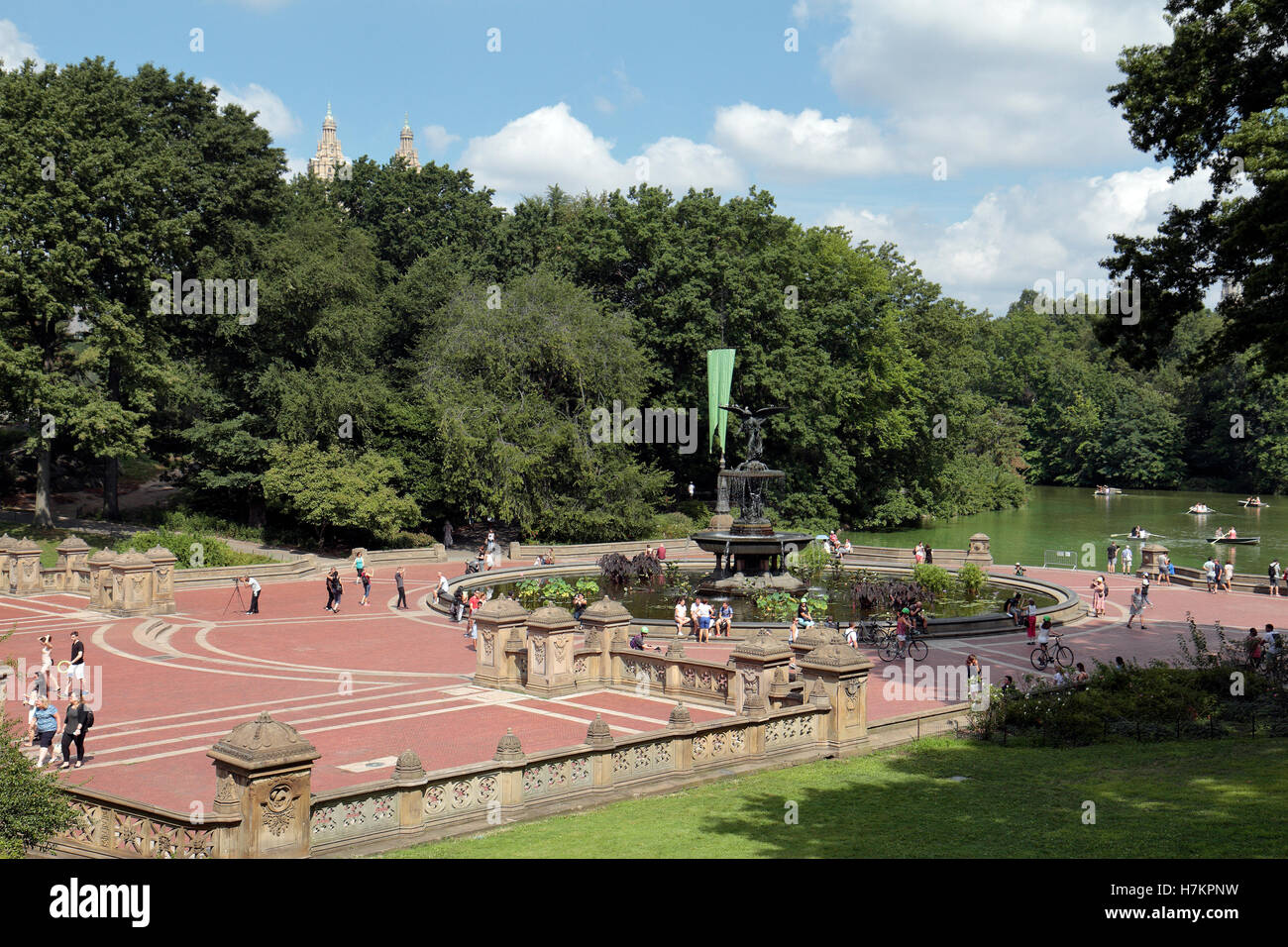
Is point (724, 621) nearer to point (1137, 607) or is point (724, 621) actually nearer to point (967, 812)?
point (1137, 607)

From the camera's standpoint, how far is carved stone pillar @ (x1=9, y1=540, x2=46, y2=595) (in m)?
35.8

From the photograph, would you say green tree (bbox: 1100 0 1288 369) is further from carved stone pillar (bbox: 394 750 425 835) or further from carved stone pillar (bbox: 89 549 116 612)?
carved stone pillar (bbox: 89 549 116 612)

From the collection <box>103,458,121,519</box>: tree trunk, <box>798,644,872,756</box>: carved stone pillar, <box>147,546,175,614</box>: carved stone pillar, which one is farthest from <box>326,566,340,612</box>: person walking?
<box>103,458,121,519</box>: tree trunk

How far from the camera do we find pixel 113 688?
901 inches

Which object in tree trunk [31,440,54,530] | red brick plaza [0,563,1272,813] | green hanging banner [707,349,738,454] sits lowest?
red brick plaza [0,563,1272,813]

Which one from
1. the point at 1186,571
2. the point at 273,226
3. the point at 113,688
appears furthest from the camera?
the point at 273,226

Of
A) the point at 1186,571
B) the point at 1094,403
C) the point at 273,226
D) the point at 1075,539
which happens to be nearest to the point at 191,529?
the point at 273,226

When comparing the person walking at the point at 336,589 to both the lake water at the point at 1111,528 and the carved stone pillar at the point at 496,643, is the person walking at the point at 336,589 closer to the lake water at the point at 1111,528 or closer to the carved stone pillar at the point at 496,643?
the carved stone pillar at the point at 496,643

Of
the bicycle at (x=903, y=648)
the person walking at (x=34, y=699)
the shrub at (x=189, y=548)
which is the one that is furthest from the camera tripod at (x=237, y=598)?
the bicycle at (x=903, y=648)

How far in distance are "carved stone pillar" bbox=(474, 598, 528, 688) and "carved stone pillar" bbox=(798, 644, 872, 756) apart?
24.9ft
